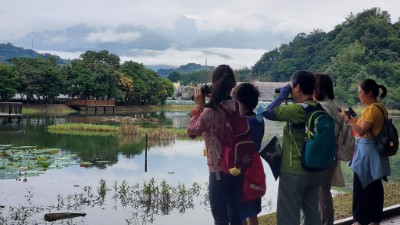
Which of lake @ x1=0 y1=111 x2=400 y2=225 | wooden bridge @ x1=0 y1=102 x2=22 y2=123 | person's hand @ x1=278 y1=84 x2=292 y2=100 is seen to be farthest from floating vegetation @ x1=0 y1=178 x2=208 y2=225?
wooden bridge @ x1=0 y1=102 x2=22 y2=123

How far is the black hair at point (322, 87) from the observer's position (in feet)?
11.9

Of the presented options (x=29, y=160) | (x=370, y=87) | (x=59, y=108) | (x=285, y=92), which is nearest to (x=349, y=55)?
(x=59, y=108)

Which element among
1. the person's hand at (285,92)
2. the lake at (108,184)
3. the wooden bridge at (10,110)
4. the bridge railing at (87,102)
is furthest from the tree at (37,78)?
the person's hand at (285,92)

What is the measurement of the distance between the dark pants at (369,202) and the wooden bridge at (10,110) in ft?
86.7

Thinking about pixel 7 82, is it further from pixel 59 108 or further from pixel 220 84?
pixel 220 84

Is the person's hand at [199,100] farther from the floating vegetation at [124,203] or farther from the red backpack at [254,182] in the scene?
the floating vegetation at [124,203]

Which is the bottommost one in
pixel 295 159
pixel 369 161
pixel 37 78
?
pixel 369 161

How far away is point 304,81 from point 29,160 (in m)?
11.0

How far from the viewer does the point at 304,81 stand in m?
3.29

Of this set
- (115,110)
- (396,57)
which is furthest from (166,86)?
(396,57)

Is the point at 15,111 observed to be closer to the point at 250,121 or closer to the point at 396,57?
the point at 250,121

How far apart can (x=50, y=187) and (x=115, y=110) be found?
129 ft

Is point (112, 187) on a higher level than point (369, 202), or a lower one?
lower

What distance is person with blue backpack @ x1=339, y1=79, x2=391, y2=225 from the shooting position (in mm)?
3852
